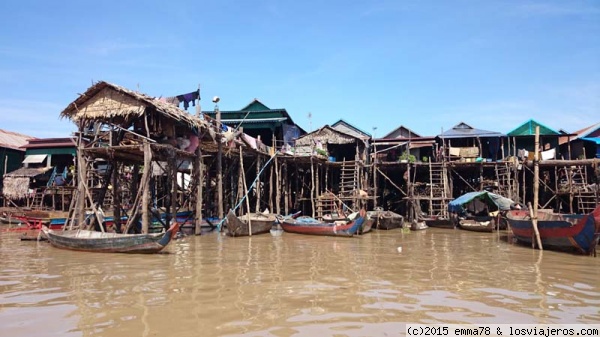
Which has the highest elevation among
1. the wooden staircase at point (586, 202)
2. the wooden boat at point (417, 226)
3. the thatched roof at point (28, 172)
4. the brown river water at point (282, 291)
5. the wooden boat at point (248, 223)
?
the thatched roof at point (28, 172)

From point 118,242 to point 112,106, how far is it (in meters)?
5.04

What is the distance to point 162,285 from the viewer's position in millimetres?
7379

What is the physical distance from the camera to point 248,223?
1612 cm

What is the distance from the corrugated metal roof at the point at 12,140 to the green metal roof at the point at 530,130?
117ft

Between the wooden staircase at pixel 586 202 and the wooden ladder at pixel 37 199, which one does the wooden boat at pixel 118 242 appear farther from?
the wooden staircase at pixel 586 202

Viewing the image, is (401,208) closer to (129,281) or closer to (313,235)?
(313,235)

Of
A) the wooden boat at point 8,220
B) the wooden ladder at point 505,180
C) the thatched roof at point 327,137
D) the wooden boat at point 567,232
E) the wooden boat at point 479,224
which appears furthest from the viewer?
the thatched roof at point 327,137

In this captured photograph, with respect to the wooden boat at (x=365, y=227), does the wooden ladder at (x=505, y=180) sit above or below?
above

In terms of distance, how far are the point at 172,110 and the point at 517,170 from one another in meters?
20.5

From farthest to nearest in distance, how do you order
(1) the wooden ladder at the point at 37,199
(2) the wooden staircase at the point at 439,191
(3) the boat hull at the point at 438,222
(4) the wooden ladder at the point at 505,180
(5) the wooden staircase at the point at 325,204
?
(1) the wooden ladder at the point at 37,199 → (4) the wooden ladder at the point at 505,180 → (2) the wooden staircase at the point at 439,191 → (5) the wooden staircase at the point at 325,204 → (3) the boat hull at the point at 438,222

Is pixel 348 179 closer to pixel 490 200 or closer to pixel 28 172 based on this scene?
pixel 490 200

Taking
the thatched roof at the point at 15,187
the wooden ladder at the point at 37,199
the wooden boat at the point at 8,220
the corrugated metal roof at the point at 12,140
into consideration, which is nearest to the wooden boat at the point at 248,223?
the wooden boat at the point at 8,220

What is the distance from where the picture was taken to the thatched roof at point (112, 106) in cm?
1327

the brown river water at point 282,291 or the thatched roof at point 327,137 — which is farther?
the thatched roof at point 327,137
